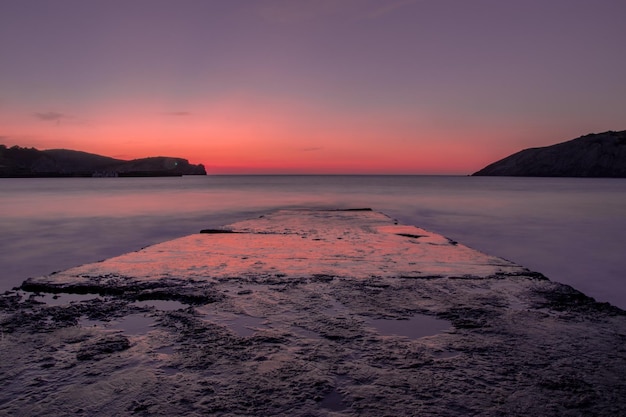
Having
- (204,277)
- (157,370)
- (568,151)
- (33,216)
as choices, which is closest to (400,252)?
(204,277)

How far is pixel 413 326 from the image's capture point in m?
4.19

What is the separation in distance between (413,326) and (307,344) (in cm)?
117

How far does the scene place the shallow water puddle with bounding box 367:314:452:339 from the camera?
399cm

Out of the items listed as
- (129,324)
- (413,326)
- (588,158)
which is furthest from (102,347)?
(588,158)

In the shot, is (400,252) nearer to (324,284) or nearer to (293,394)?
(324,284)

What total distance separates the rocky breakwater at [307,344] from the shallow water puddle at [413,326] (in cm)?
3

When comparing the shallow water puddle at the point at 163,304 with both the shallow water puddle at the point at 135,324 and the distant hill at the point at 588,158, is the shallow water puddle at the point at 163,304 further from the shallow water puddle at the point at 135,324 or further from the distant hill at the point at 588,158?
the distant hill at the point at 588,158

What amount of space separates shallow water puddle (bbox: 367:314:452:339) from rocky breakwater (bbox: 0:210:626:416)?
28 mm

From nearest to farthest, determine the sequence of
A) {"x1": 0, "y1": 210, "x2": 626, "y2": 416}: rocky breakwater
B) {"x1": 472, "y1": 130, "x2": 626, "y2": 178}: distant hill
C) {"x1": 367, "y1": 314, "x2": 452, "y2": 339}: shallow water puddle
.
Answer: {"x1": 0, "y1": 210, "x2": 626, "y2": 416}: rocky breakwater, {"x1": 367, "y1": 314, "x2": 452, "y2": 339}: shallow water puddle, {"x1": 472, "y1": 130, "x2": 626, "y2": 178}: distant hill

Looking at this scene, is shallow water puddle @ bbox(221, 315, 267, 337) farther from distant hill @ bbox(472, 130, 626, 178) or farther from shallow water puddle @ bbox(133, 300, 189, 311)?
distant hill @ bbox(472, 130, 626, 178)

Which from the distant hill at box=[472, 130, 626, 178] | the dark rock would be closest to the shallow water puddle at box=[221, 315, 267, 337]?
A: the dark rock

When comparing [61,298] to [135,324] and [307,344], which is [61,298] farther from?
[307,344]

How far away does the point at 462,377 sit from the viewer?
3.01m

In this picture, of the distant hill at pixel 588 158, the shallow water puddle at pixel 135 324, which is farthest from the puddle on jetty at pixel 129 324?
the distant hill at pixel 588 158
